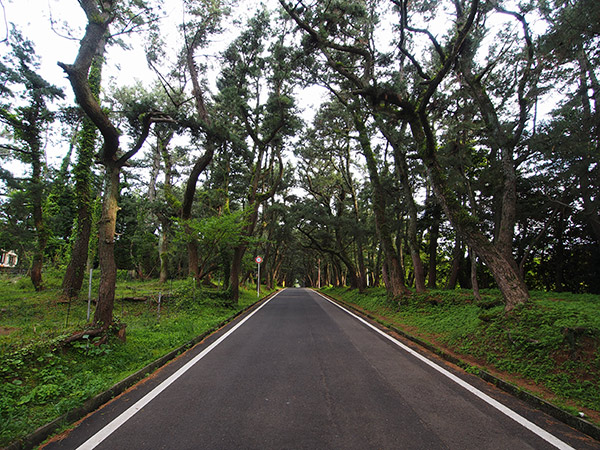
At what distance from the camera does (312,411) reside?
3.47m

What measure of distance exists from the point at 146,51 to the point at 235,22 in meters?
4.24

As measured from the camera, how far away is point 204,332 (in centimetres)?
809

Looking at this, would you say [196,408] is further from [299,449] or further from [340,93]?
[340,93]

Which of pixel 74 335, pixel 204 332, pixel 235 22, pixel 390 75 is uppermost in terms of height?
pixel 235 22

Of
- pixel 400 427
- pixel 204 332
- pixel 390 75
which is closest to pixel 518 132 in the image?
pixel 390 75

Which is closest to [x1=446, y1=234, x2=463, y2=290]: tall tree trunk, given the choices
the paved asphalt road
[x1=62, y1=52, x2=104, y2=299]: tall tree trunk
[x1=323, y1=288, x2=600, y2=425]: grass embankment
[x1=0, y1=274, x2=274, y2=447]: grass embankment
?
[x1=323, y1=288, x2=600, y2=425]: grass embankment

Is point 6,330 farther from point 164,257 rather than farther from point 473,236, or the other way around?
point 164,257

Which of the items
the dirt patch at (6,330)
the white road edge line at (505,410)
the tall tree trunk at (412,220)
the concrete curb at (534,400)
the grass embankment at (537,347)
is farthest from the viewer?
the tall tree trunk at (412,220)

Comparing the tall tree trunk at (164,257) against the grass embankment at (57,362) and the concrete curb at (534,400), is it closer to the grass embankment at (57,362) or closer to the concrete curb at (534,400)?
the grass embankment at (57,362)

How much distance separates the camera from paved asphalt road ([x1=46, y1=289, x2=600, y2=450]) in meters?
2.86

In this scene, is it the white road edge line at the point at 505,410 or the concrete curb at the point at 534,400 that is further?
the concrete curb at the point at 534,400

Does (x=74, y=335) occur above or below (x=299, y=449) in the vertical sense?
above

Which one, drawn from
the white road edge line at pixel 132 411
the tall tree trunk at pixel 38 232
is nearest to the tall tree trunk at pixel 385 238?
the white road edge line at pixel 132 411

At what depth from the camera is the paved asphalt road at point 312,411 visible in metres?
2.86
